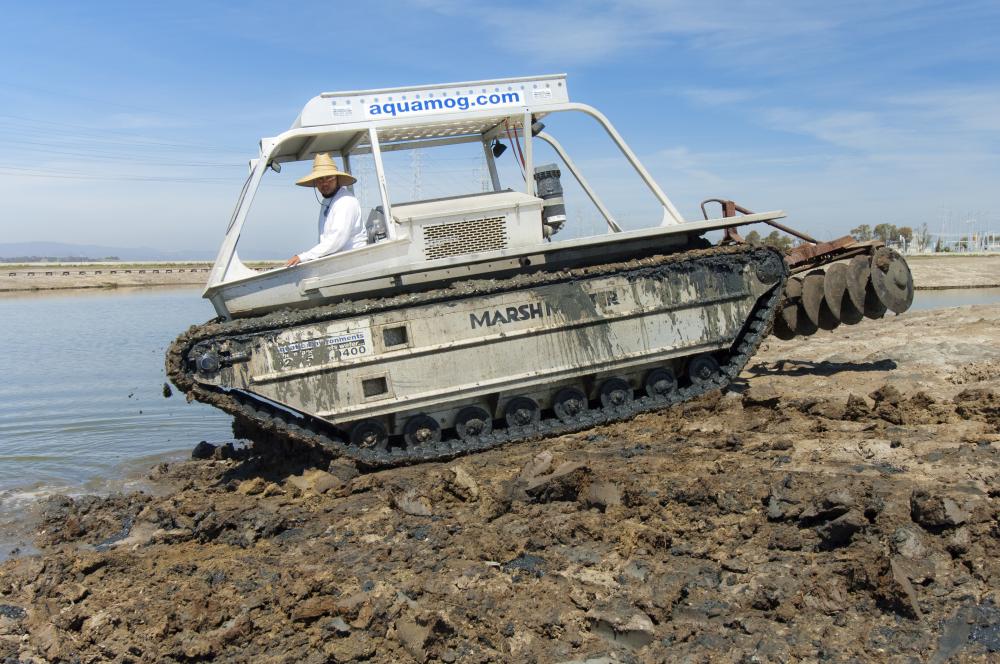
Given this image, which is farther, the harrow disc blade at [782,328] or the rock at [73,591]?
the harrow disc blade at [782,328]

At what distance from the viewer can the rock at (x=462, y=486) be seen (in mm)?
6957

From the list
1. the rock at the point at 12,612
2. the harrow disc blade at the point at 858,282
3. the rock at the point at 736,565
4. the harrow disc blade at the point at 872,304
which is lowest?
the rock at the point at 736,565

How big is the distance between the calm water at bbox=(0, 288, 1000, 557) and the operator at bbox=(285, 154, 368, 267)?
137 inches

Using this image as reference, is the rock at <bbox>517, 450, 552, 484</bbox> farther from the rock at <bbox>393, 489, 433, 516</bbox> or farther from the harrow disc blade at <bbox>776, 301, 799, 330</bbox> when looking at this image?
the harrow disc blade at <bbox>776, 301, 799, 330</bbox>

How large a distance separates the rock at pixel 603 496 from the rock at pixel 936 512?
1.87 metres

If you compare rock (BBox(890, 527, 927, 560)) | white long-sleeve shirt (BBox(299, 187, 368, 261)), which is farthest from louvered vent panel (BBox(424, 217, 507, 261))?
rock (BBox(890, 527, 927, 560))

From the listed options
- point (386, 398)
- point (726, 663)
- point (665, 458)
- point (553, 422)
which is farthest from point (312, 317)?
point (726, 663)

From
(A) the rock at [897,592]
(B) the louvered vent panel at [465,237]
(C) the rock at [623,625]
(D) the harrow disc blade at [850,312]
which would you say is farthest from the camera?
(D) the harrow disc blade at [850,312]

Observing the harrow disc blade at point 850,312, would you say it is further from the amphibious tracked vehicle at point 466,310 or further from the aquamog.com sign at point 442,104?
the aquamog.com sign at point 442,104

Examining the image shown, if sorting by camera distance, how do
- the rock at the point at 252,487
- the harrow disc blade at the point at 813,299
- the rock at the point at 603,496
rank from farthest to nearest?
1. the harrow disc blade at the point at 813,299
2. the rock at the point at 252,487
3. the rock at the point at 603,496

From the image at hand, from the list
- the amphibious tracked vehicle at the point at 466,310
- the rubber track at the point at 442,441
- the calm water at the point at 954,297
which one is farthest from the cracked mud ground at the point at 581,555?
the calm water at the point at 954,297

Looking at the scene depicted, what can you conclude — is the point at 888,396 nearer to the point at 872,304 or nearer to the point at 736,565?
the point at 872,304

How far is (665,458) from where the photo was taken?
7430 millimetres

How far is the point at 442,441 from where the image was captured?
28.8 feet
